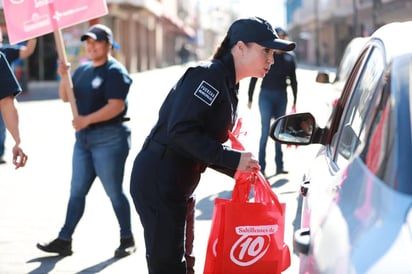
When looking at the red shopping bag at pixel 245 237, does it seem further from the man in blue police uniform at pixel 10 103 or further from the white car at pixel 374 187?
the man in blue police uniform at pixel 10 103

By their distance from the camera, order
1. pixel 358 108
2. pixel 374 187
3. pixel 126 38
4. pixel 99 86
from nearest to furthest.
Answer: pixel 374 187, pixel 358 108, pixel 99 86, pixel 126 38

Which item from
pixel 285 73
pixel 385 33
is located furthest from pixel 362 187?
pixel 285 73

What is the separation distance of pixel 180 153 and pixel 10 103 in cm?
182

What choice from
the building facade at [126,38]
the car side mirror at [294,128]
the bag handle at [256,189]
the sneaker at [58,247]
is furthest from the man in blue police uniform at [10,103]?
the building facade at [126,38]

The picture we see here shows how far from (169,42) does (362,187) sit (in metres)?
79.5

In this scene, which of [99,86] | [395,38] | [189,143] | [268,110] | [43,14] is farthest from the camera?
[268,110]

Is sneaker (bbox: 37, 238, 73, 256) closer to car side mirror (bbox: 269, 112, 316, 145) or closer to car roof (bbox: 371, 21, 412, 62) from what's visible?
car side mirror (bbox: 269, 112, 316, 145)

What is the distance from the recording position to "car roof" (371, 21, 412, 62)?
242cm

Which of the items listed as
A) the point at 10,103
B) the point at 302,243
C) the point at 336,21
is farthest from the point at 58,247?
the point at 336,21

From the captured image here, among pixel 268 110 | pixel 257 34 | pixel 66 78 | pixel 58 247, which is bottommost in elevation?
pixel 268 110

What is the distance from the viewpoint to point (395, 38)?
2.57 m

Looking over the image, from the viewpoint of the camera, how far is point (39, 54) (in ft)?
124

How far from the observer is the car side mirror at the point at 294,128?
11.5 feet

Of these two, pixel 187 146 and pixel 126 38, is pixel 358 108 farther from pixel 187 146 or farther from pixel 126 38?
pixel 126 38
